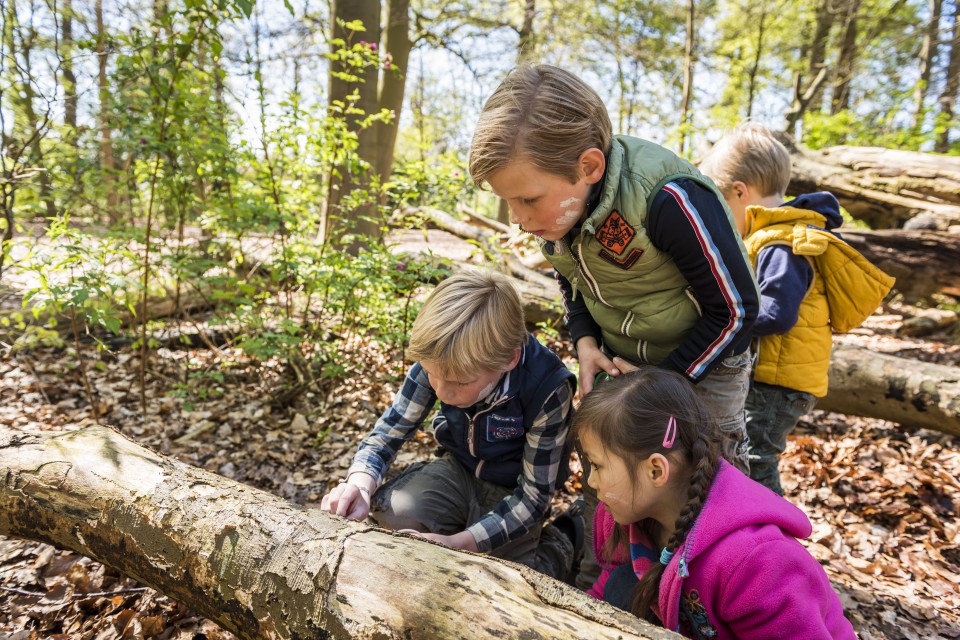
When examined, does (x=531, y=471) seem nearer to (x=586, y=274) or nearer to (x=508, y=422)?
(x=508, y=422)

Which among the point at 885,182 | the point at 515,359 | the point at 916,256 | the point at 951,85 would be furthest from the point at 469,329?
the point at 951,85

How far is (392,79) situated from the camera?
7.09 metres

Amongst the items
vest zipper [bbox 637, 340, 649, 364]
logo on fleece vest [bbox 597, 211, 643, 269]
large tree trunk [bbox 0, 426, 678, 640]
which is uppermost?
logo on fleece vest [bbox 597, 211, 643, 269]

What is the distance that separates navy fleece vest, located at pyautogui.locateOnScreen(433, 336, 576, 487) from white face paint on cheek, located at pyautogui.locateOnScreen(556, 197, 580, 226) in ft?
2.14

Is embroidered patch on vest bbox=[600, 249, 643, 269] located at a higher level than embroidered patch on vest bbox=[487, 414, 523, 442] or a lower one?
higher

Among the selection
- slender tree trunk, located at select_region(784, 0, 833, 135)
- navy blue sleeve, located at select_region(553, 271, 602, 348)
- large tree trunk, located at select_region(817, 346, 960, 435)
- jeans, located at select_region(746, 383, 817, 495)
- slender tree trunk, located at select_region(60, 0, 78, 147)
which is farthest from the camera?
slender tree trunk, located at select_region(784, 0, 833, 135)

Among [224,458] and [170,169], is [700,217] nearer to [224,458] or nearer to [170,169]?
[224,458]

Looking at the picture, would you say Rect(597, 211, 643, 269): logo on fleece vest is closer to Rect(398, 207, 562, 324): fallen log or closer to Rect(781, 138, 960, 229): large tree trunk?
Rect(398, 207, 562, 324): fallen log

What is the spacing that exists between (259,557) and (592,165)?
54.5 inches

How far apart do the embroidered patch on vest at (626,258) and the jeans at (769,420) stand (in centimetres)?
119

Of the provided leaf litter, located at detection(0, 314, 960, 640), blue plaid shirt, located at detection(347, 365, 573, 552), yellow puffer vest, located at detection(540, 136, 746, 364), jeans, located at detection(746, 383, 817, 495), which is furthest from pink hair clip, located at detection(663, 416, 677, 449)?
leaf litter, located at detection(0, 314, 960, 640)

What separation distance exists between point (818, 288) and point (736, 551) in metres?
1.48

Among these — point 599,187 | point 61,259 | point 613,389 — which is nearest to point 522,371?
point 613,389

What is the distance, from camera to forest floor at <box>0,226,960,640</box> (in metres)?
1.99
